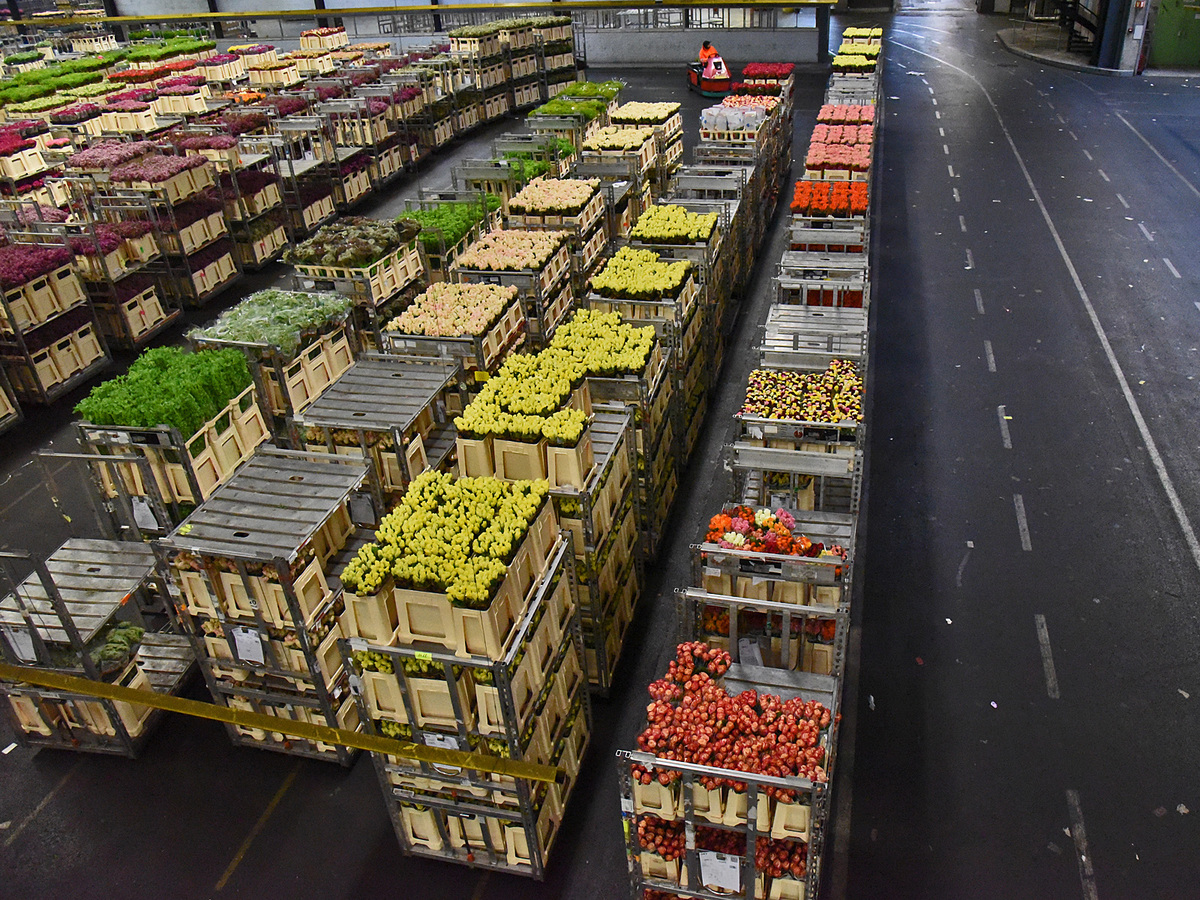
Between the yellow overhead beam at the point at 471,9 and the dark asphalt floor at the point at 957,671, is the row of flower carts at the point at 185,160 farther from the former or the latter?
the yellow overhead beam at the point at 471,9

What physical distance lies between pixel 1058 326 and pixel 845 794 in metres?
12.0

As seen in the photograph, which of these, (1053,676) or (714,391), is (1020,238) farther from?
(1053,676)

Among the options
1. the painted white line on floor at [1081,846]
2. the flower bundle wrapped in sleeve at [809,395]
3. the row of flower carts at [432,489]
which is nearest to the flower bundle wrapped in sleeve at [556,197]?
the row of flower carts at [432,489]

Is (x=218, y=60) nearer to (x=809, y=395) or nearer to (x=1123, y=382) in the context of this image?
(x=809, y=395)

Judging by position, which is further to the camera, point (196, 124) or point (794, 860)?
point (196, 124)

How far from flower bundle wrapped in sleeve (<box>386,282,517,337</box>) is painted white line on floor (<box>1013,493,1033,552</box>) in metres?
7.51

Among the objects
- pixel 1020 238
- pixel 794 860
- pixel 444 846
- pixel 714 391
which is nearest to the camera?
pixel 794 860

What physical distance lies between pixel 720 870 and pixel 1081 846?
3.70 m

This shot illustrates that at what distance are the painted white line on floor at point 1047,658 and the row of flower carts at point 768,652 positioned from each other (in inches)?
108

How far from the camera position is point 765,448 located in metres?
9.39

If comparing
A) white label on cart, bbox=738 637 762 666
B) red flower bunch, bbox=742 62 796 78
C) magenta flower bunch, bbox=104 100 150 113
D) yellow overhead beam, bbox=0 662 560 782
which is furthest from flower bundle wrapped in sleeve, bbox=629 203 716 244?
magenta flower bunch, bbox=104 100 150 113

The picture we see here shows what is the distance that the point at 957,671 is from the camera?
9.84 metres

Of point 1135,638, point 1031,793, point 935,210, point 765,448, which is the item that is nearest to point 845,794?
point 1031,793

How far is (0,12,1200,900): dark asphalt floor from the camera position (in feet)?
26.3
